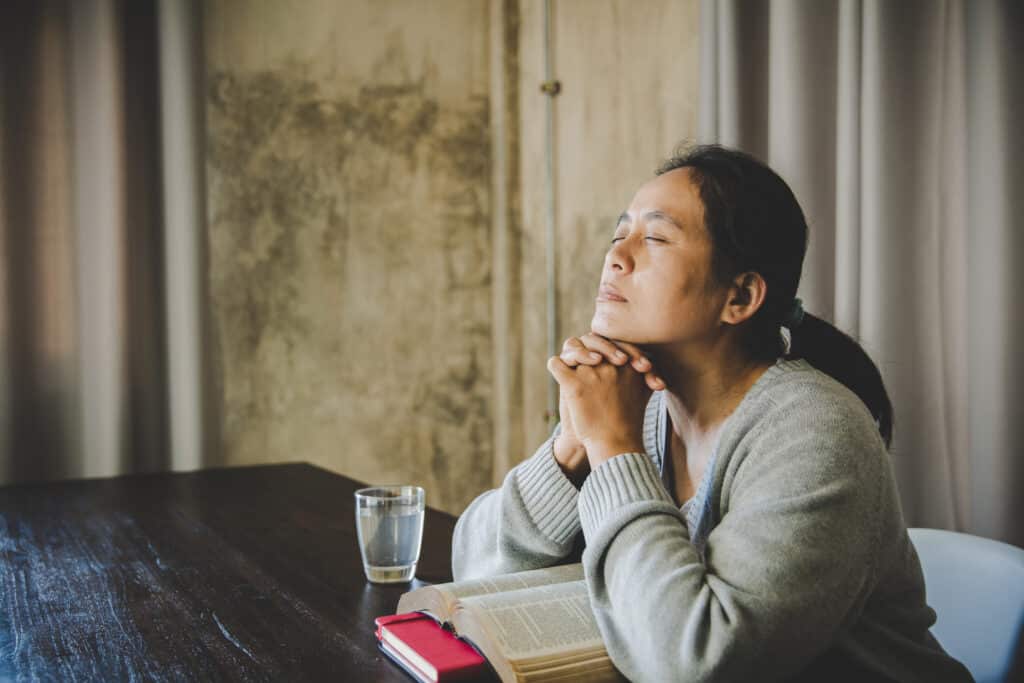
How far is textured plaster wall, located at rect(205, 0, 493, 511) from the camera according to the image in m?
3.28

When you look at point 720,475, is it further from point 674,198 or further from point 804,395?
point 674,198

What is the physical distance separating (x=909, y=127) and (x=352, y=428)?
7.69 ft

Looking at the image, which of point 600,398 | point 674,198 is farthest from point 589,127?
point 600,398

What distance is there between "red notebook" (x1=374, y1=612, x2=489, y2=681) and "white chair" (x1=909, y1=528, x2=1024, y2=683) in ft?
2.21

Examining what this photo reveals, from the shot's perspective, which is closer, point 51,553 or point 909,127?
point 51,553

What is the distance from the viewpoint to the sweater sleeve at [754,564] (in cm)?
83

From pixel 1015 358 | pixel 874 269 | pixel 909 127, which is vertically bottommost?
pixel 1015 358

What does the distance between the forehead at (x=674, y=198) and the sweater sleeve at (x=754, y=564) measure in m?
0.31

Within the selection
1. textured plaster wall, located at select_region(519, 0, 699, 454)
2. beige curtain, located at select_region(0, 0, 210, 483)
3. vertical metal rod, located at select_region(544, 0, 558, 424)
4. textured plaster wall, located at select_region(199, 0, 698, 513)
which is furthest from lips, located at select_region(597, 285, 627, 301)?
vertical metal rod, located at select_region(544, 0, 558, 424)

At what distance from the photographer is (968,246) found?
1749 mm

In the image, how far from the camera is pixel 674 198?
1157 millimetres

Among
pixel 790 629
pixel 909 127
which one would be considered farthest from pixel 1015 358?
pixel 790 629

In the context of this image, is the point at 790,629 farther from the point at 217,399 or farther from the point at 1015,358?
the point at 217,399

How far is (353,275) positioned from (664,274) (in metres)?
2.48
